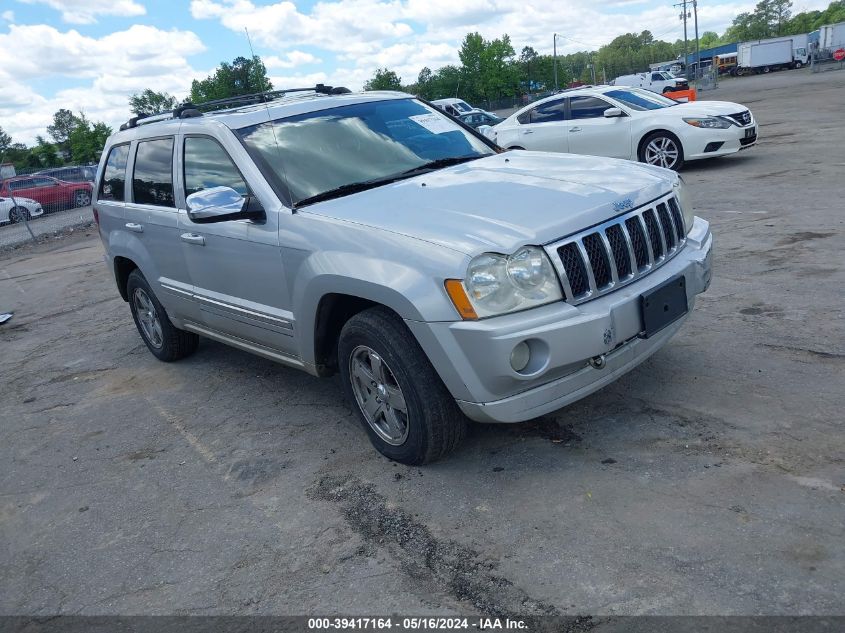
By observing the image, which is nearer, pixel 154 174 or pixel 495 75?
pixel 154 174

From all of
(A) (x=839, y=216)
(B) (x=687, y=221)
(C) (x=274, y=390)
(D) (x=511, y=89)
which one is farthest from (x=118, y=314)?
(D) (x=511, y=89)

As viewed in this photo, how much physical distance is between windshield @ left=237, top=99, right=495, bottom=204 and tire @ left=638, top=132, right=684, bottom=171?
8.02 metres

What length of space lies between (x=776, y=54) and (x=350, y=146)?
6770cm

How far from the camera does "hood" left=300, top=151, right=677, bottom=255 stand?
321 cm

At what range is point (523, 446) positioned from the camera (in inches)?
148

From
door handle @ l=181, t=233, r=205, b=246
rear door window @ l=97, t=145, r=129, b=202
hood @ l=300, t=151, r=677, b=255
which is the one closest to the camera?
hood @ l=300, t=151, r=677, b=255

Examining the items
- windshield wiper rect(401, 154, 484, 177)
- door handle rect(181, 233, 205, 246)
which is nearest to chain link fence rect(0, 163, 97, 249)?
door handle rect(181, 233, 205, 246)

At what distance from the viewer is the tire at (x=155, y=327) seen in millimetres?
5691

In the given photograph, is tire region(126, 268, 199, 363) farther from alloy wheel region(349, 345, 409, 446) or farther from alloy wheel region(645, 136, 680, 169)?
alloy wheel region(645, 136, 680, 169)

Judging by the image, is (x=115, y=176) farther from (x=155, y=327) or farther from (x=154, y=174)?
(x=155, y=327)

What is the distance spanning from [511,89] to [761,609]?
8304cm

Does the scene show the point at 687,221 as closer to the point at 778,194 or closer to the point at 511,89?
the point at 778,194

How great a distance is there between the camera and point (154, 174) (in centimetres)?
519

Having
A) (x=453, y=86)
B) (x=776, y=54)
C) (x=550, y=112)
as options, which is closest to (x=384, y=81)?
(x=453, y=86)
